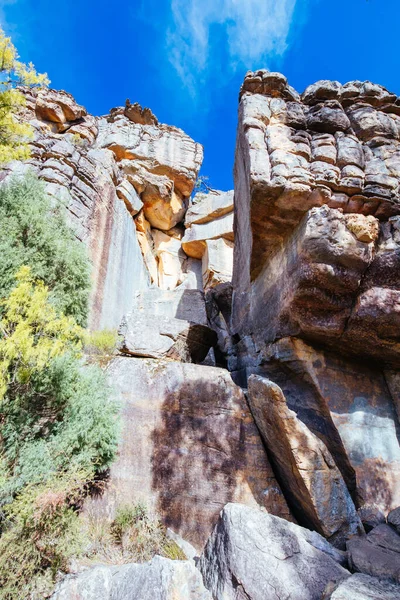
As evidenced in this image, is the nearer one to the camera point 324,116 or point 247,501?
point 247,501

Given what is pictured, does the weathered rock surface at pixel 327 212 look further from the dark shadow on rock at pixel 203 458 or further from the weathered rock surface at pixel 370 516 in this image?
the weathered rock surface at pixel 370 516

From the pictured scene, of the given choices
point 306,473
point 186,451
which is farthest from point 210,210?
point 306,473

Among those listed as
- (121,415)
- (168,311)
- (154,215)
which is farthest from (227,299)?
(154,215)

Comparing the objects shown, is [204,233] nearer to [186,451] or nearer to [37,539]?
[186,451]

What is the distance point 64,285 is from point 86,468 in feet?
11.9

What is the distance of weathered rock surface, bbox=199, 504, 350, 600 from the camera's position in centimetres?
285

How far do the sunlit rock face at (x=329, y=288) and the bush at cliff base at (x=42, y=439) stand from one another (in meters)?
2.52

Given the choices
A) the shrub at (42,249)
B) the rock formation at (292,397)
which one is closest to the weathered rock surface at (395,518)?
the rock formation at (292,397)

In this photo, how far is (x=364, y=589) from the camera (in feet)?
8.18

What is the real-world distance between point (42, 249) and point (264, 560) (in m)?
6.12

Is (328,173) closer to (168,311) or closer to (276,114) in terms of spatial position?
(276,114)

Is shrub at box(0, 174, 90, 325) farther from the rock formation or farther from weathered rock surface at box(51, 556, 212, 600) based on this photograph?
weathered rock surface at box(51, 556, 212, 600)

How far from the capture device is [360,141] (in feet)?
19.9

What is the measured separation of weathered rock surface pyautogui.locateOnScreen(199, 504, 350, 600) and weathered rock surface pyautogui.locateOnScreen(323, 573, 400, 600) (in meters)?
0.23
